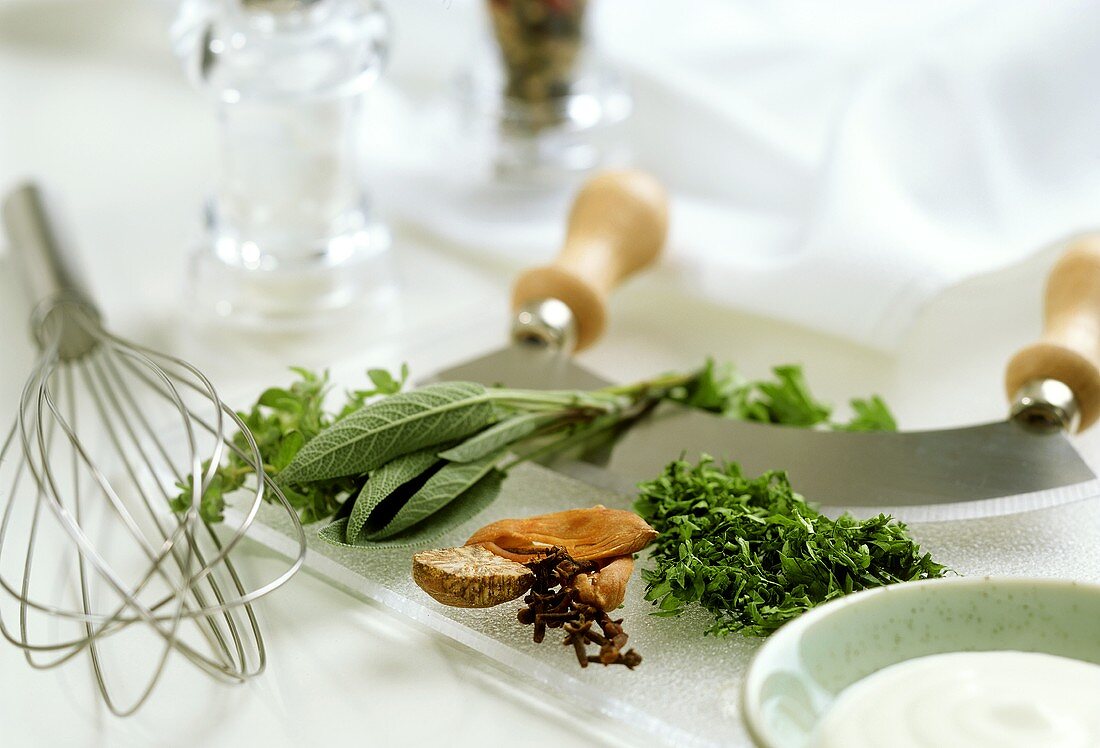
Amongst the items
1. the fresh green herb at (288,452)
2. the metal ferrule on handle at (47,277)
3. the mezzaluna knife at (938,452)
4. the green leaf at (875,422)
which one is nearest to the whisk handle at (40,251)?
the metal ferrule on handle at (47,277)

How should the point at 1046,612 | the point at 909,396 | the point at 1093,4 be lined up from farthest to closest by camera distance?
the point at 1093,4, the point at 909,396, the point at 1046,612

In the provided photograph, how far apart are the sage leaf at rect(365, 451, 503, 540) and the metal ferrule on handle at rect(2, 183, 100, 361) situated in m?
0.22

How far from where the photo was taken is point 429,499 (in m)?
0.55

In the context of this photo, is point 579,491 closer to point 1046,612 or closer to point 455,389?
point 455,389

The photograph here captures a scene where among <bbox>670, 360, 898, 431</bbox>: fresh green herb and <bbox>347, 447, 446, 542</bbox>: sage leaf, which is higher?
<bbox>347, 447, 446, 542</bbox>: sage leaf

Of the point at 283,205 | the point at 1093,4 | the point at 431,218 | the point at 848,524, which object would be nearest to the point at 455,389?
the point at 848,524

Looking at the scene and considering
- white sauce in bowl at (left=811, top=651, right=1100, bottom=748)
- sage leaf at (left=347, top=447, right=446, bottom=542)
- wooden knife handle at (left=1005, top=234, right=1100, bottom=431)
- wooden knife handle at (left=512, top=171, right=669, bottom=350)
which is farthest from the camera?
wooden knife handle at (left=512, top=171, right=669, bottom=350)

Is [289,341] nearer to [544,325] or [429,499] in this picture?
[544,325]

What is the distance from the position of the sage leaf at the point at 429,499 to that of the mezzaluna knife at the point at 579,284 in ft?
0.39

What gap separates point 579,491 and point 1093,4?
1.82 feet

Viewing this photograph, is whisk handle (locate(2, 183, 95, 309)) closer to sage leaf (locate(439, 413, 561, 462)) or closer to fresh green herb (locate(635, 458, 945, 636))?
sage leaf (locate(439, 413, 561, 462))

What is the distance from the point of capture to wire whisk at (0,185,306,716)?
1.56ft

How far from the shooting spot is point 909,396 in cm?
76

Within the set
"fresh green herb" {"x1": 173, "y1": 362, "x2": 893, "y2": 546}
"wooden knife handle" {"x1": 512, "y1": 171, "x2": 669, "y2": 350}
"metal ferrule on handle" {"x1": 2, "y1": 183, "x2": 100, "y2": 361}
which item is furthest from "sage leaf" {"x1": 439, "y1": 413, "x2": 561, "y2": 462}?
"metal ferrule on handle" {"x1": 2, "y1": 183, "x2": 100, "y2": 361}
